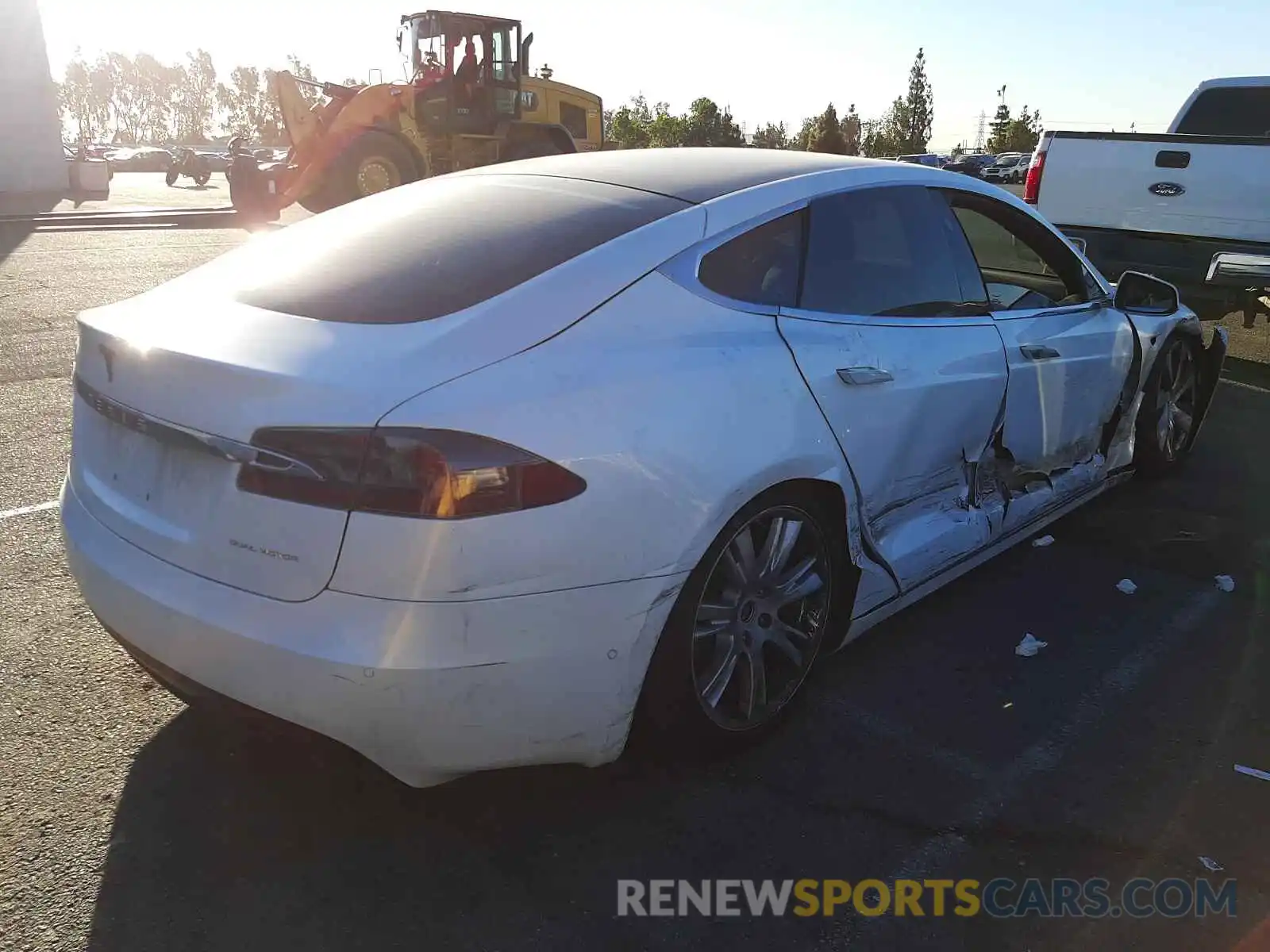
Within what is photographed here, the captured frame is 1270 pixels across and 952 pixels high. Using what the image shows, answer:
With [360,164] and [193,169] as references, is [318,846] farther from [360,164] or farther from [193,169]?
[193,169]

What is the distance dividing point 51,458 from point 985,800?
4458 millimetres

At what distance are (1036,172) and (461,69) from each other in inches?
435

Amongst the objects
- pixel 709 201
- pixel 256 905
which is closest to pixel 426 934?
pixel 256 905

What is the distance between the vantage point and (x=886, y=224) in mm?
3418

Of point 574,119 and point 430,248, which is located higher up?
point 430,248

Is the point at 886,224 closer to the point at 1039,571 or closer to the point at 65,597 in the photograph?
the point at 1039,571

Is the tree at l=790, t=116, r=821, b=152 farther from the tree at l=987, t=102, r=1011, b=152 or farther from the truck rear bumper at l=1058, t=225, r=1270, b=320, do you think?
the truck rear bumper at l=1058, t=225, r=1270, b=320

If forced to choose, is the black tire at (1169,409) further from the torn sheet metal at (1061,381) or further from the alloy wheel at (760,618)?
the alloy wheel at (760,618)

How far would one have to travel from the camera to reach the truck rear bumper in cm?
724

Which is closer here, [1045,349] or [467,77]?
[1045,349]

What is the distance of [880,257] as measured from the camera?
3.32 metres

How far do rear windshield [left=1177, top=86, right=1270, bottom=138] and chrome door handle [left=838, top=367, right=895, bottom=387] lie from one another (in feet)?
27.1

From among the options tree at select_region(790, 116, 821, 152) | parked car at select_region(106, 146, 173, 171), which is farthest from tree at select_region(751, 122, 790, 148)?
parked car at select_region(106, 146, 173, 171)

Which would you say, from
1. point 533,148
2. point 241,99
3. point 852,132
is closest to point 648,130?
point 852,132
